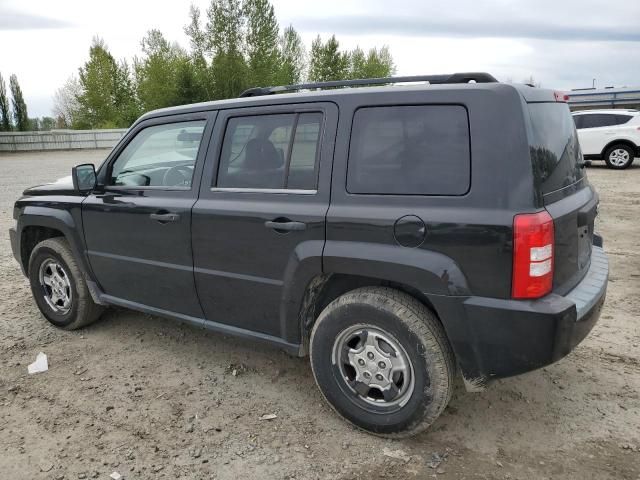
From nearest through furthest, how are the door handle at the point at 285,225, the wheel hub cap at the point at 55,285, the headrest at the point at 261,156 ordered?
the door handle at the point at 285,225, the headrest at the point at 261,156, the wheel hub cap at the point at 55,285

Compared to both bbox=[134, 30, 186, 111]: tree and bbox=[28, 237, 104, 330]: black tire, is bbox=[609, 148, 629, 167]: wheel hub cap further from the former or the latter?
bbox=[134, 30, 186, 111]: tree

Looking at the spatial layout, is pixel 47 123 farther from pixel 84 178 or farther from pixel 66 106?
pixel 84 178

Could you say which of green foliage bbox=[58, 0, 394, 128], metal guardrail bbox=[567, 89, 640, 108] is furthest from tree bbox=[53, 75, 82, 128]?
metal guardrail bbox=[567, 89, 640, 108]

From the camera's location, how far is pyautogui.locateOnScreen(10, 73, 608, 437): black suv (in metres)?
2.50

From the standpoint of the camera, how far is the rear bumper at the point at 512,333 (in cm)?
246

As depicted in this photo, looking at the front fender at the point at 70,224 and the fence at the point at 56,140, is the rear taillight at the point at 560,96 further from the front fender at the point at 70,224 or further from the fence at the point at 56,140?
the fence at the point at 56,140

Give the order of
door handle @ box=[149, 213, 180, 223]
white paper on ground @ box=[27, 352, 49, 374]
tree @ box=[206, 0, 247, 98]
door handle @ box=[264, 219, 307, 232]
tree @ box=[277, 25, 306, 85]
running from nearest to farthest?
door handle @ box=[264, 219, 307, 232], door handle @ box=[149, 213, 180, 223], white paper on ground @ box=[27, 352, 49, 374], tree @ box=[206, 0, 247, 98], tree @ box=[277, 25, 306, 85]

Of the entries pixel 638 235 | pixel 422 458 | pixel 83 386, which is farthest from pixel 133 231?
pixel 638 235

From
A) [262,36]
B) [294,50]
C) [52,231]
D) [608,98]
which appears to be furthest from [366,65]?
[52,231]

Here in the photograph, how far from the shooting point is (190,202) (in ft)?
11.4

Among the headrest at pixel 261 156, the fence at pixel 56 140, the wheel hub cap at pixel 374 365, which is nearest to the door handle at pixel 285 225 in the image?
the headrest at pixel 261 156

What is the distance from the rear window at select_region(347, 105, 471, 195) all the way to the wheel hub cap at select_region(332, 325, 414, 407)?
78cm

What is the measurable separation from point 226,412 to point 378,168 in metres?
1.72

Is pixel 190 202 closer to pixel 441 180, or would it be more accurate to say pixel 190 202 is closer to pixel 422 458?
pixel 441 180
